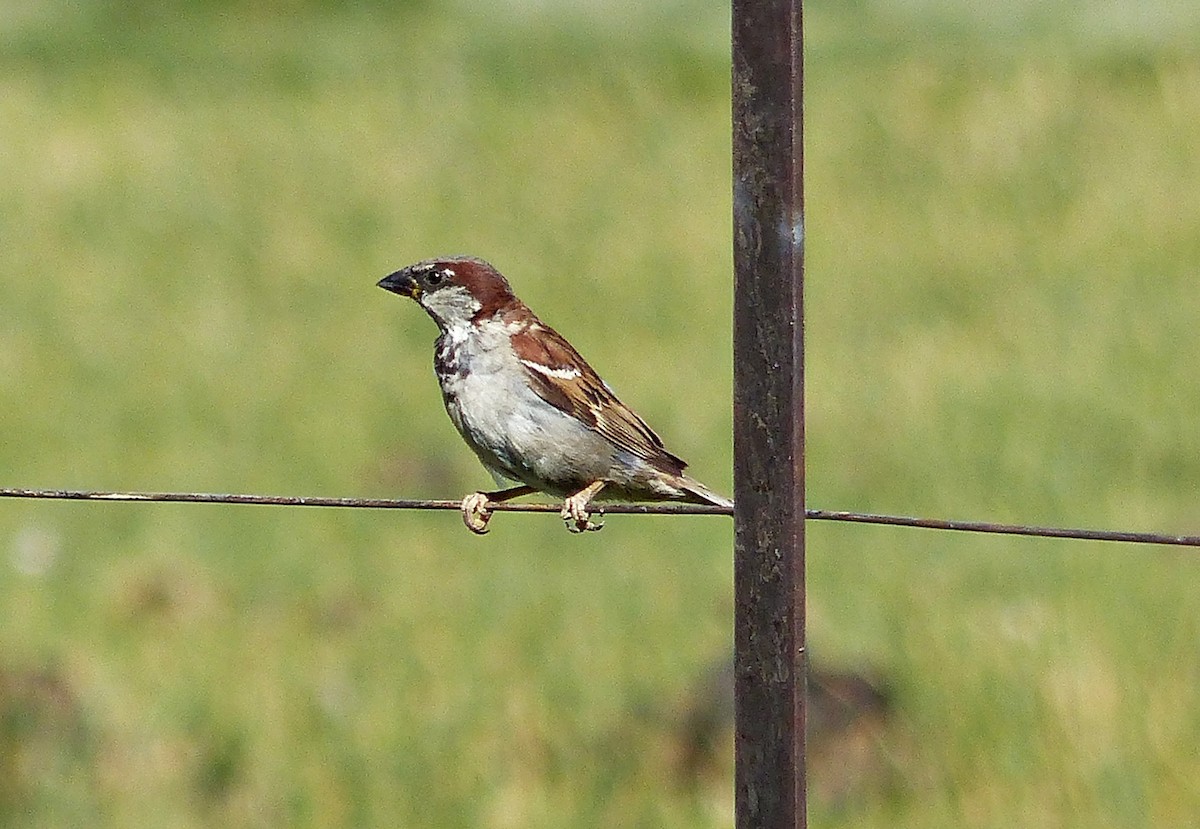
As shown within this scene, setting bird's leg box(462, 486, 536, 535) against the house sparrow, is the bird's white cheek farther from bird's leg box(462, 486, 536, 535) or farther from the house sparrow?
bird's leg box(462, 486, 536, 535)

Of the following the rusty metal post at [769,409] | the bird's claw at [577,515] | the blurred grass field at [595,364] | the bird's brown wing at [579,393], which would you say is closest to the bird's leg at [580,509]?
the bird's claw at [577,515]

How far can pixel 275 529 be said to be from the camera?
809cm

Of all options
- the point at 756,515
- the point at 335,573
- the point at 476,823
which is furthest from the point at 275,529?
the point at 756,515

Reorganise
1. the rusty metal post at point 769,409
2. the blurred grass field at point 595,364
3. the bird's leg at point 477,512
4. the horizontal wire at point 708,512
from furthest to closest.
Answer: the blurred grass field at point 595,364 → the bird's leg at point 477,512 → the horizontal wire at point 708,512 → the rusty metal post at point 769,409

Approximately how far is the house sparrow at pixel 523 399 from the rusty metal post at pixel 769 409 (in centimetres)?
143

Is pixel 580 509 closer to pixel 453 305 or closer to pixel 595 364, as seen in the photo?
pixel 453 305

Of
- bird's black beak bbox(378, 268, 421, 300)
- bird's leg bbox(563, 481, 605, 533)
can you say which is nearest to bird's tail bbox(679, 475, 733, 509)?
bird's leg bbox(563, 481, 605, 533)

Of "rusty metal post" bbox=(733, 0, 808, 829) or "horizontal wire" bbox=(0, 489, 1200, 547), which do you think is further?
"horizontal wire" bbox=(0, 489, 1200, 547)

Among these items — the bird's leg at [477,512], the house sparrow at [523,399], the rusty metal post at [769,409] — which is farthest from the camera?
the house sparrow at [523,399]

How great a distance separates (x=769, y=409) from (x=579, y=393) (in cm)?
164

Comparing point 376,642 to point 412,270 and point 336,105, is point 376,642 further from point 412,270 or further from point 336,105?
point 336,105

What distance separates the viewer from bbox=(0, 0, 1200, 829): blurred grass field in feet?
19.2

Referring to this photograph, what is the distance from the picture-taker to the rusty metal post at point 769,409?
8.52 feet

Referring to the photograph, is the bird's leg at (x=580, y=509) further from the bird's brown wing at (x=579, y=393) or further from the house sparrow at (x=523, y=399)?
the bird's brown wing at (x=579, y=393)
